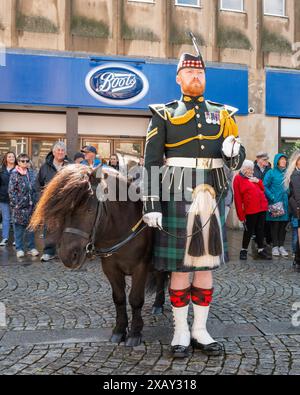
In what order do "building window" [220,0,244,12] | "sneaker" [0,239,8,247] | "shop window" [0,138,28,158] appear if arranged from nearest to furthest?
"sneaker" [0,239,8,247]
"shop window" [0,138,28,158]
"building window" [220,0,244,12]

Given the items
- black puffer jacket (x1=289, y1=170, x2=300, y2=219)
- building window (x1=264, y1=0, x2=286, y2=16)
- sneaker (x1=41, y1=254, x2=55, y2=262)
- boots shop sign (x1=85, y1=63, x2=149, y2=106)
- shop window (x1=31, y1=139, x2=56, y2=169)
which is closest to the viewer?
black puffer jacket (x1=289, y1=170, x2=300, y2=219)

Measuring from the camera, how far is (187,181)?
11.4 ft

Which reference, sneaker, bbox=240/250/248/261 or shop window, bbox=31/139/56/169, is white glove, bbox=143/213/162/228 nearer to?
sneaker, bbox=240/250/248/261

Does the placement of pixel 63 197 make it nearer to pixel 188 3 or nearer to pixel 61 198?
pixel 61 198

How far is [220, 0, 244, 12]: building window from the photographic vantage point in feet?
43.4

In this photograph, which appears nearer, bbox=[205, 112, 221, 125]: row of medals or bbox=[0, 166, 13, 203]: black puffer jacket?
bbox=[205, 112, 221, 125]: row of medals

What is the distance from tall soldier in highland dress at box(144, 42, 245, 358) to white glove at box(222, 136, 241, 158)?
0.03 feet

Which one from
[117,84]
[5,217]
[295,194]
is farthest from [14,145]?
[295,194]

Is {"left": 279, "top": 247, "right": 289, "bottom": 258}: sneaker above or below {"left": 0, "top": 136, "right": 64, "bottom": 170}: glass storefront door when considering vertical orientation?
below

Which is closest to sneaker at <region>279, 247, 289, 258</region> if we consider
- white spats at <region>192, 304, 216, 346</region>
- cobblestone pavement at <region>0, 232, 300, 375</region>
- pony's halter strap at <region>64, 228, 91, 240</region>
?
cobblestone pavement at <region>0, 232, 300, 375</region>

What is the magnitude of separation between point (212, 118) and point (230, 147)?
325 mm
